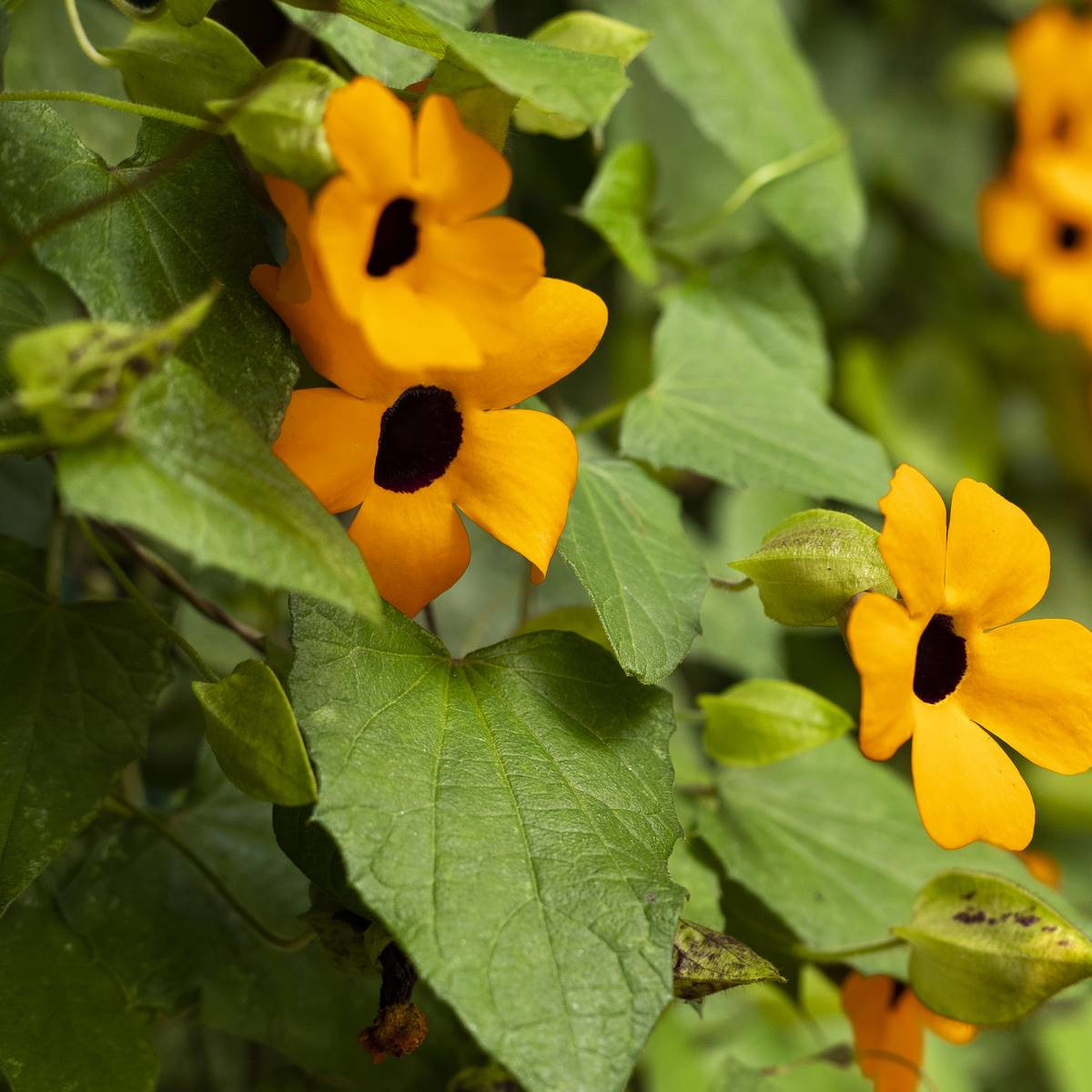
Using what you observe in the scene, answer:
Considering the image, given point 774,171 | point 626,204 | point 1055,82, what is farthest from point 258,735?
point 1055,82

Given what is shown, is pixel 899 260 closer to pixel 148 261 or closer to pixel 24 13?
pixel 24 13

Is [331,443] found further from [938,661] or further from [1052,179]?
[1052,179]

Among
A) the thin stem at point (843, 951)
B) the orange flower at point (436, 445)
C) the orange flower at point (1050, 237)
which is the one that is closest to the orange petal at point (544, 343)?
the orange flower at point (436, 445)

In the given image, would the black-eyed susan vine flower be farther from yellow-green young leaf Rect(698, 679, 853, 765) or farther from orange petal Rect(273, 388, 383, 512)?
orange petal Rect(273, 388, 383, 512)

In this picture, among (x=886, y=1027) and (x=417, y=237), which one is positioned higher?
(x=417, y=237)

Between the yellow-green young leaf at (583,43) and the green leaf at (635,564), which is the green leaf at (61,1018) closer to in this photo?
the green leaf at (635,564)

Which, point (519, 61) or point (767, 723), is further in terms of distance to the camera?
point (767, 723)

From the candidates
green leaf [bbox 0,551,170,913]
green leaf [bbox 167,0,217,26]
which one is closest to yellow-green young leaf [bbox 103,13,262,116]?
green leaf [bbox 167,0,217,26]
